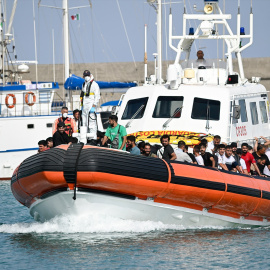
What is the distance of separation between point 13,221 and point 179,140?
10.7ft

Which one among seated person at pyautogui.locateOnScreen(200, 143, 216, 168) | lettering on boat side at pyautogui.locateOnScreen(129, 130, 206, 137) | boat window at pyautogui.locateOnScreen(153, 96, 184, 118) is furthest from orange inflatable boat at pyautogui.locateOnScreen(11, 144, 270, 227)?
boat window at pyautogui.locateOnScreen(153, 96, 184, 118)

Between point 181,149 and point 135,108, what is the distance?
3.37 metres

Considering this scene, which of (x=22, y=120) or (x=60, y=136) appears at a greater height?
(x=60, y=136)

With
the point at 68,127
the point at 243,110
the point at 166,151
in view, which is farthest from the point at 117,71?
the point at 166,151

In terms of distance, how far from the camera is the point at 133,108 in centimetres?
1589

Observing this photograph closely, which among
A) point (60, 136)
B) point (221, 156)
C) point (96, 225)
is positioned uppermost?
point (60, 136)

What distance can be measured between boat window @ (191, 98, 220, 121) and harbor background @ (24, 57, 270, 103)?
26452mm

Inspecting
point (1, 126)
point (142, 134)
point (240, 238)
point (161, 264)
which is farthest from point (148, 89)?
point (1, 126)

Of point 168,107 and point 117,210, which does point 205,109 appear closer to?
point 168,107

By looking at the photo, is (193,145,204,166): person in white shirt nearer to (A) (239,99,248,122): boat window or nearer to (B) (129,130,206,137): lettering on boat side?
(B) (129,130,206,137): lettering on boat side

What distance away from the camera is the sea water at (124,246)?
10.1 m

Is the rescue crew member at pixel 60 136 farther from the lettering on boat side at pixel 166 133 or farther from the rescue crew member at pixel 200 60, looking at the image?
the rescue crew member at pixel 200 60

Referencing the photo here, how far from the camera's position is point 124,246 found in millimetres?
10812

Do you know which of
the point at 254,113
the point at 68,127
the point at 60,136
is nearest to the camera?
the point at 60,136
